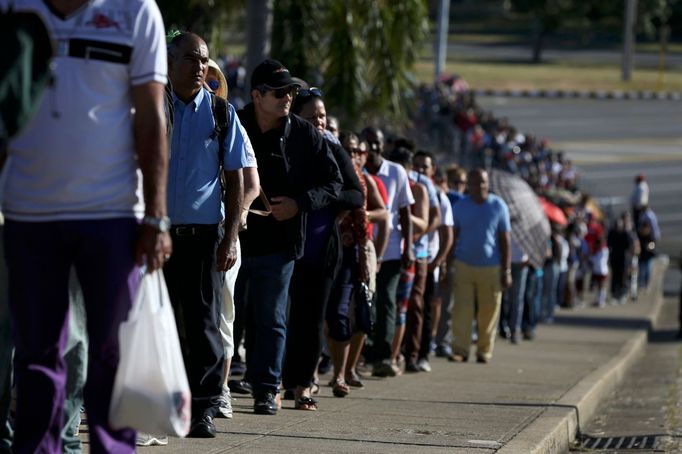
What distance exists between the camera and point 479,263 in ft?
→ 49.5

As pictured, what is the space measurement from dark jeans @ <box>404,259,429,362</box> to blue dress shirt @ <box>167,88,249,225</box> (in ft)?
18.8

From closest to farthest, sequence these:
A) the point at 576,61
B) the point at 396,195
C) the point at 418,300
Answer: the point at 396,195
the point at 418,300
the point at 576,61

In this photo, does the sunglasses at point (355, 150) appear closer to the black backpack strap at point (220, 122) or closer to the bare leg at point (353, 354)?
the bare leg at point (353, 354)

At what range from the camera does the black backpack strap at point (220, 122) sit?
8.00 m

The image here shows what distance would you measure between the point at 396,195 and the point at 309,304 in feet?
8.63

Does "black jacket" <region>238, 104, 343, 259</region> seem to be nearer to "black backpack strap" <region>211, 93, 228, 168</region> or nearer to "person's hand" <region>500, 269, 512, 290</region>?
"black backpack strap" <region>211, 93, 228, 168</region>

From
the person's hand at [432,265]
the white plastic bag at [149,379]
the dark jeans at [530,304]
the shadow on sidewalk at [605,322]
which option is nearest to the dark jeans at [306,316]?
the white plastic bag at [149,379]

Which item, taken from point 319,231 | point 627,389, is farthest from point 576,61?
point 319,231

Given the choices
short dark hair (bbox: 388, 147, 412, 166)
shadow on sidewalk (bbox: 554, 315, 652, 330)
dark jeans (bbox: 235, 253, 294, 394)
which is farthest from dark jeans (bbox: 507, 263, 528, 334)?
dark jeans (bbox: 235, 253, 294, 394)

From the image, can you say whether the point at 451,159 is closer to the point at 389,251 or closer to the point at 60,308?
the point at 389,251

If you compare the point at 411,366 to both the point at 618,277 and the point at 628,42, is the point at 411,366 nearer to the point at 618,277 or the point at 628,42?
the point at 618,277

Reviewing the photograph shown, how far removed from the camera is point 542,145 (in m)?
40.2

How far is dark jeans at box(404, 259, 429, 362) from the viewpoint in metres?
13.6

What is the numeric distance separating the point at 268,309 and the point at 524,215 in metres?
9.38
